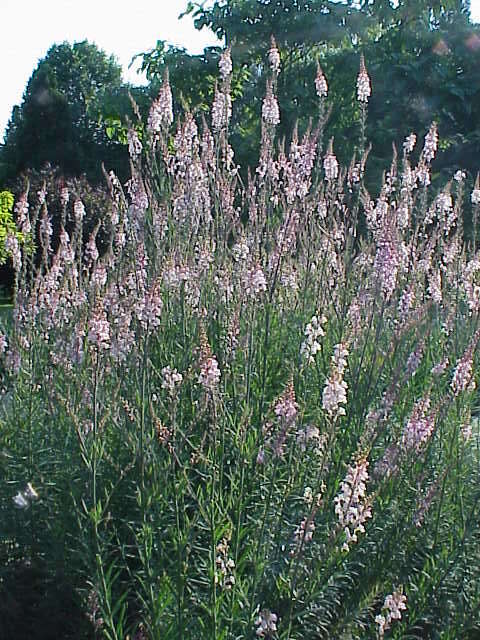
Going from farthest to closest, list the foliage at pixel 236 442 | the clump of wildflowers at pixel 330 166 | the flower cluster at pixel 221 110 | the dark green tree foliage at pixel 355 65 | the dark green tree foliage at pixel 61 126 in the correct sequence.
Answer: the dark green tree foliage at pixel 61 126
the dark green tree foliage at pixel 355 65
the clump of wildflowers at pixel 330 166
the flower cluster at pixel 221 110
the foliage at pixel 236 442

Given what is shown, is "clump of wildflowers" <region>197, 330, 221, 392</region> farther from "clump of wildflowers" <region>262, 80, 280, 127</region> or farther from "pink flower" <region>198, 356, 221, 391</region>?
"clump of wildflowers" <region>262, 80, 280, 127</region>

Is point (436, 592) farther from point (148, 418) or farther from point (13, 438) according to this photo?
point (13, 438)

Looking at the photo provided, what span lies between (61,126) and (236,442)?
21827 millimetres

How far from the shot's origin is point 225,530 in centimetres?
271

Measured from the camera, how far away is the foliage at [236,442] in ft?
8.48

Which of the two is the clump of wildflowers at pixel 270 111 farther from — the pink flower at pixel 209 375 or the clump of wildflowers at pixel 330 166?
the pink flower at pixel 209 375

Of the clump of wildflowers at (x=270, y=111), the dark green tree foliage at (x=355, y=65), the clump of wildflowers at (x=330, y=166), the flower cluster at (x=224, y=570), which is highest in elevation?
the dark green tree foliage at (x=355, y=65)

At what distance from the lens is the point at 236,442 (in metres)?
3.10

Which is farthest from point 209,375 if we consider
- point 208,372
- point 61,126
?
point 61,126

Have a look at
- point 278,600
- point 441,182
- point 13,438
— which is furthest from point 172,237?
point 441,182

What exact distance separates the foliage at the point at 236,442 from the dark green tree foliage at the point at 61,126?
15.2 metres

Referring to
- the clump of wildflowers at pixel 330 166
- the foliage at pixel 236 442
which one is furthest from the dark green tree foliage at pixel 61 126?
the foliage at pixel 236 442

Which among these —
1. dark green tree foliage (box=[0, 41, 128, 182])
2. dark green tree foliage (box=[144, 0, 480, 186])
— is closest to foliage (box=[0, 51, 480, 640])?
dark green tree foliage (box=[144, 0, 480, 186])

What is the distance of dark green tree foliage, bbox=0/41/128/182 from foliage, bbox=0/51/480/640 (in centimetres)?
1518
